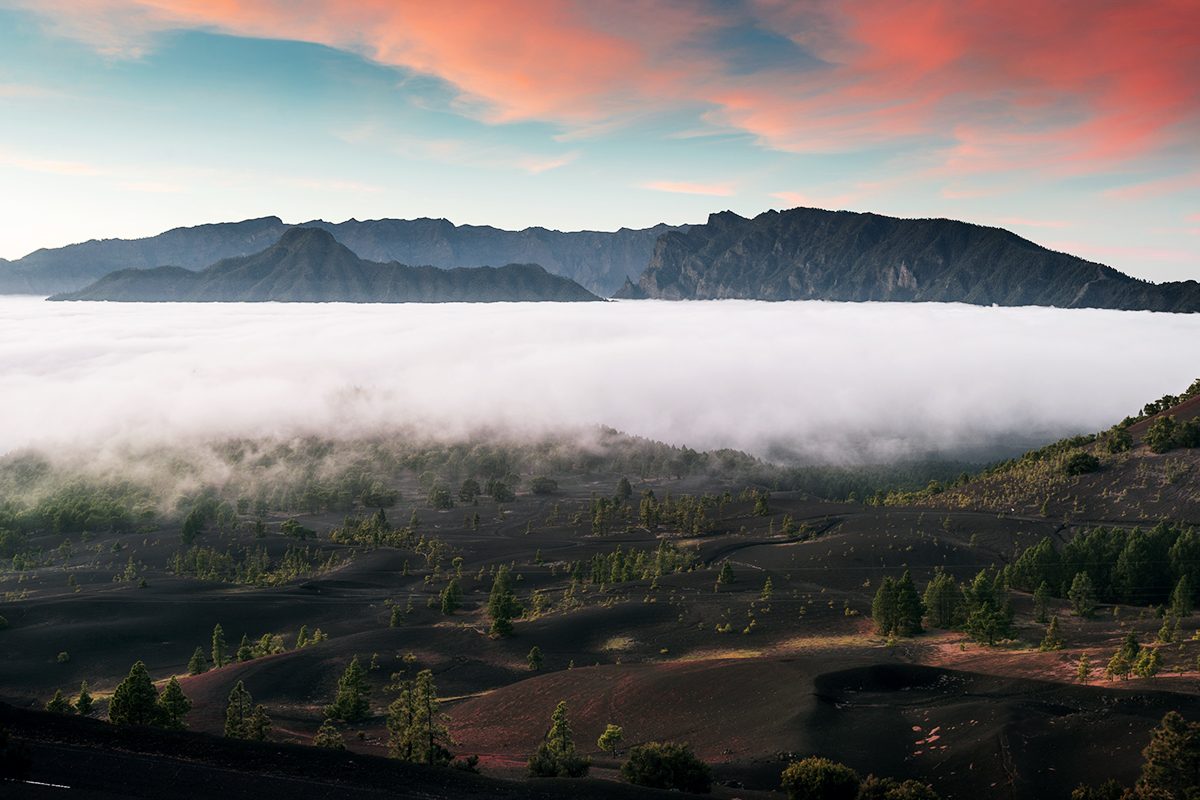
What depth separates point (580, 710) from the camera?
257 ft

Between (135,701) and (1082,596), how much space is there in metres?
99.7

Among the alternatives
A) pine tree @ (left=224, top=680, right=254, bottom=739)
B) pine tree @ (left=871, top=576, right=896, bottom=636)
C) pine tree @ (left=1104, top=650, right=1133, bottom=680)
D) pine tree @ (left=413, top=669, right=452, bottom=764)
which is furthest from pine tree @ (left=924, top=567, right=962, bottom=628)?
pine tree @ (left=224, top=680, right=254, bottom=739)

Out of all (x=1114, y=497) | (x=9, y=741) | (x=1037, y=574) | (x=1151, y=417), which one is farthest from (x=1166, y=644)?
(x=1151, y=417)

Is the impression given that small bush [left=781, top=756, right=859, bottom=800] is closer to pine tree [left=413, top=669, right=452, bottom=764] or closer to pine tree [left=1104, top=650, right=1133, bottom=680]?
pine tree [left=413, top=669, right=452, bottom=764]

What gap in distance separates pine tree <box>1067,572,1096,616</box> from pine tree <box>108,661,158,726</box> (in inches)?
3847

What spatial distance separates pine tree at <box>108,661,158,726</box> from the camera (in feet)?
197

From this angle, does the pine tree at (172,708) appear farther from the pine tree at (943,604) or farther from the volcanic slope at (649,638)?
the pine tree at (943,604)

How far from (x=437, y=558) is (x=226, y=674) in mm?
66137

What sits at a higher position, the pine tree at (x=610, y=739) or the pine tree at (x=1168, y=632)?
→ the pine tree at (x=1168, y=632)

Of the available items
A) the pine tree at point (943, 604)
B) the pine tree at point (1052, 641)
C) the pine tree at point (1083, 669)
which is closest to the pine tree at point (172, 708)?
the pine tree at point (1083, 669)

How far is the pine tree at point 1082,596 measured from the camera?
4050 inches

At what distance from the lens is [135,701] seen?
6050 centimetres

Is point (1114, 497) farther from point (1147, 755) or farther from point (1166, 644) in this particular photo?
point (1147, 755)

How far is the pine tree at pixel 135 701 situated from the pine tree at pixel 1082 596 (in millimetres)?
97702
